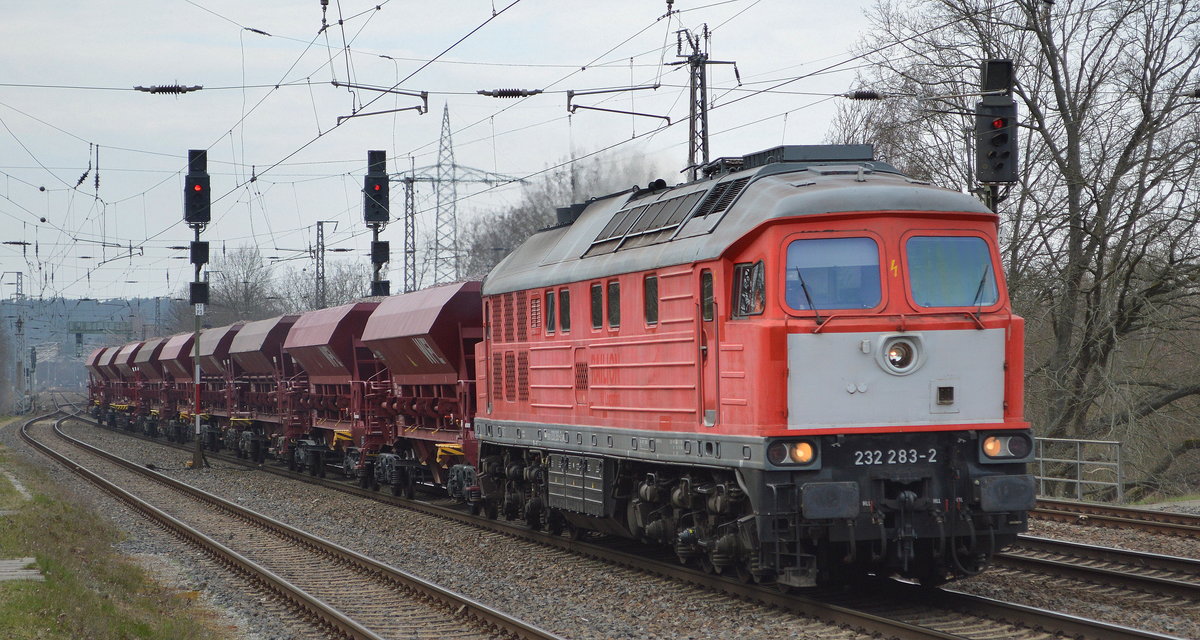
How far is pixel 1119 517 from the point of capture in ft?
55.4

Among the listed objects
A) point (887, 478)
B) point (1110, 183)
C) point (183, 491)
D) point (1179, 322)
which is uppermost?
point (1110, 183)

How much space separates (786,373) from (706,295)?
1534mm

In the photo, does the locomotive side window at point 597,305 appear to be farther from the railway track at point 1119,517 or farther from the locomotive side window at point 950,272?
the railway track at point 1119,517

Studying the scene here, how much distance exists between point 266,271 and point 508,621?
100900 millimetres

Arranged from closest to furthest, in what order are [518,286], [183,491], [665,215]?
[665,215]
[518,286]
[183,491]

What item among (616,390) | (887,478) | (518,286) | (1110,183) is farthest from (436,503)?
(1110,183)

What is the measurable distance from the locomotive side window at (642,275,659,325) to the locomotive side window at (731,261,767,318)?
157 centimetres

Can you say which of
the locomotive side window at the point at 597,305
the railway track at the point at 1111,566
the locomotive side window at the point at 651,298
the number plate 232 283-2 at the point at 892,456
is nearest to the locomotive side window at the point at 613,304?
the locomotive side window at the point at 597,305

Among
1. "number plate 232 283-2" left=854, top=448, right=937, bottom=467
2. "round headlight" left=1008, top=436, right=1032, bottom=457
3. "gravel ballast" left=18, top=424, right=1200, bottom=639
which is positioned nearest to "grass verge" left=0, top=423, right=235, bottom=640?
"gravel ballast" left=18, top=424, right=1200, bottom=639

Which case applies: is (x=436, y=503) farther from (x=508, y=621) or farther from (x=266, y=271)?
(x=266, y=271)

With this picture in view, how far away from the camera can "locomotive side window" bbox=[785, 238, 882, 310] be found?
35.7 ft

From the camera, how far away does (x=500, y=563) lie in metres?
15.7

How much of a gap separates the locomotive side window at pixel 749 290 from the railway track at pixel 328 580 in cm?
339

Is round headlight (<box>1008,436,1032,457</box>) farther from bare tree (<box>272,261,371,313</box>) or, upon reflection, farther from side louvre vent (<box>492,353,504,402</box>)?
bare tree (<box>272,261,371,313</box>)
